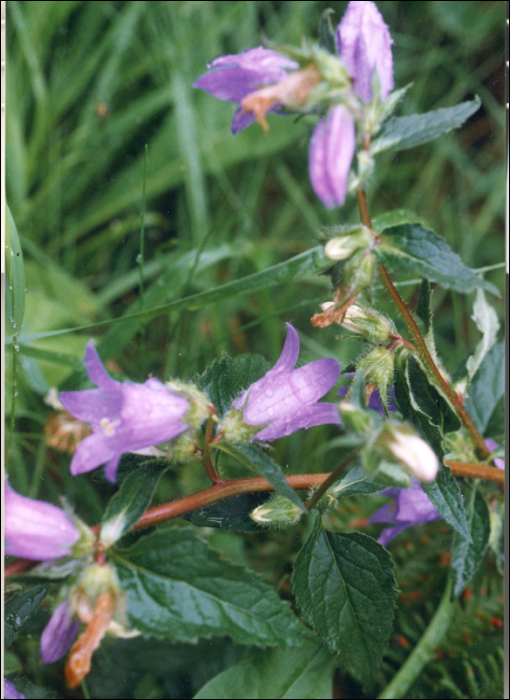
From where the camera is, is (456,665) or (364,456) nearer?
(364,456)

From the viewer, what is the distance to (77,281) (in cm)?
163

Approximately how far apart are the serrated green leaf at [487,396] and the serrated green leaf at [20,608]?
29.0 inches

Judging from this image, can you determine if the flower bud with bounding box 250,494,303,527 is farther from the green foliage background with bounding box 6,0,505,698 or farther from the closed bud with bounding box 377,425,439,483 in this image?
the green foliage background with bounding box 6,0,505,698

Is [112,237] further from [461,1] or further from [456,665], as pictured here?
[456,665]

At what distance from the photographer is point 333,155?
1.95 ft

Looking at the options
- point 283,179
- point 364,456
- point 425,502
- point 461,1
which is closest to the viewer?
point 364,456

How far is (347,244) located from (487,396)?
22.3 inches

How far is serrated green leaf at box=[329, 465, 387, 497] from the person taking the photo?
0.82 m

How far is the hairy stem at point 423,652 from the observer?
1037 millimetres

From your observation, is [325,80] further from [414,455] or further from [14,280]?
[14,280]

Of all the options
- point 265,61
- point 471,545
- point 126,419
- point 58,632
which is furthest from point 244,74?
point 471,545

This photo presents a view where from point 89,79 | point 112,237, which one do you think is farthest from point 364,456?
point 89,79

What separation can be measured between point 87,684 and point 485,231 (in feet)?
4.66

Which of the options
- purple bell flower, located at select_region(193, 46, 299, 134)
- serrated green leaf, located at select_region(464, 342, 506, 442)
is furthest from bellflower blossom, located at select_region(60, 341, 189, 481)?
serrated green leaf, located at select_region(464, 342, 506, 442)
